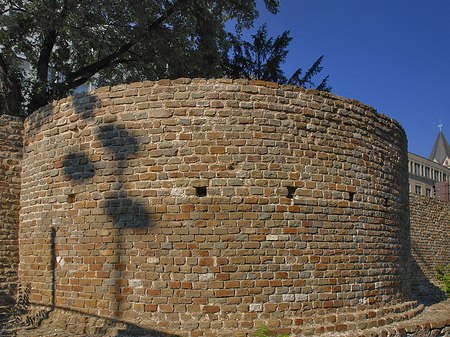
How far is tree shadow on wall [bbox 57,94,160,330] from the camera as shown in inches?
229

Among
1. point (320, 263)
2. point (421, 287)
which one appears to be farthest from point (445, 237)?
point (320, 263)

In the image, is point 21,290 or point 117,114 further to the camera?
point 21,290

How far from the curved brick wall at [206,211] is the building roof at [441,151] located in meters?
62.8

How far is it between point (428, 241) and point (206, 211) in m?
11.9

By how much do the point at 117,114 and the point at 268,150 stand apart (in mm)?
2373

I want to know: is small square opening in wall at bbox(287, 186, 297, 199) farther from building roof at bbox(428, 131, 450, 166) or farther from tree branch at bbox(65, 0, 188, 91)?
building roof at bbox(428, 131, 450, 166)

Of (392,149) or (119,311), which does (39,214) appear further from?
(392,149)

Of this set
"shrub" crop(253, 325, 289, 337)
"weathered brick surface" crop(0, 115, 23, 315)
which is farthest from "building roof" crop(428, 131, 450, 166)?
"weathered brick surface" crop(0, 115, 23, 315)

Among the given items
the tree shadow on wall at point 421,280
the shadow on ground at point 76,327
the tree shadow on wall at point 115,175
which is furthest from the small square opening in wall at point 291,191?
the tree shadow on wall at point 421,280

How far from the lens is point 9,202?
7.32 metres

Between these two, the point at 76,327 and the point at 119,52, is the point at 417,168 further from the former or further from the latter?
the point at 76,327

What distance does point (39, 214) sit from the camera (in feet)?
22.2

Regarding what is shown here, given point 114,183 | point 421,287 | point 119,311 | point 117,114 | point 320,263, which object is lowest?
point 421,287

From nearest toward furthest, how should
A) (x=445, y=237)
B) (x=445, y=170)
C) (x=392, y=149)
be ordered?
(x=392, y=149)
(x=445, y=237)
(x=445, y=170)
